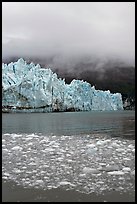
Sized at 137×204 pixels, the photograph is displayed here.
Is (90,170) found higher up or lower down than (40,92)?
lower down

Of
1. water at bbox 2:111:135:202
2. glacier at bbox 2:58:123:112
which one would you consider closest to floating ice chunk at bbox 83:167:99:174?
water at bbox 2:111:135:202

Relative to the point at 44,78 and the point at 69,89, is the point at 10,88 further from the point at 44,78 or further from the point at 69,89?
the point at 69,89

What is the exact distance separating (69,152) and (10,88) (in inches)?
4571

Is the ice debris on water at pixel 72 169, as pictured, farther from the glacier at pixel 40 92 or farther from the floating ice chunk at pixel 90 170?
the glacier at pixel 40 92

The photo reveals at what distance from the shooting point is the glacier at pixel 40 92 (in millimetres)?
123188

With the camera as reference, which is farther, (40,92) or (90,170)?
(40,92)

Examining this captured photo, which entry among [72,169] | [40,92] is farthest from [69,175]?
[40,92]

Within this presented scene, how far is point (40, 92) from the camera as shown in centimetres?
12000

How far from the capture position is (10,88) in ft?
415

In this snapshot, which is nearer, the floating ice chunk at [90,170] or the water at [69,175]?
the water at [69,175]

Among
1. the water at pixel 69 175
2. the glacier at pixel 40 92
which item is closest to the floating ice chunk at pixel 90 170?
the water at pixel 69 175

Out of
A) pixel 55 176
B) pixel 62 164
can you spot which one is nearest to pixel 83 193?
pixel 55 176

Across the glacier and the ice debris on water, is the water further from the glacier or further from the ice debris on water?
the glacier

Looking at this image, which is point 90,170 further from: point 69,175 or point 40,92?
point 40,92
